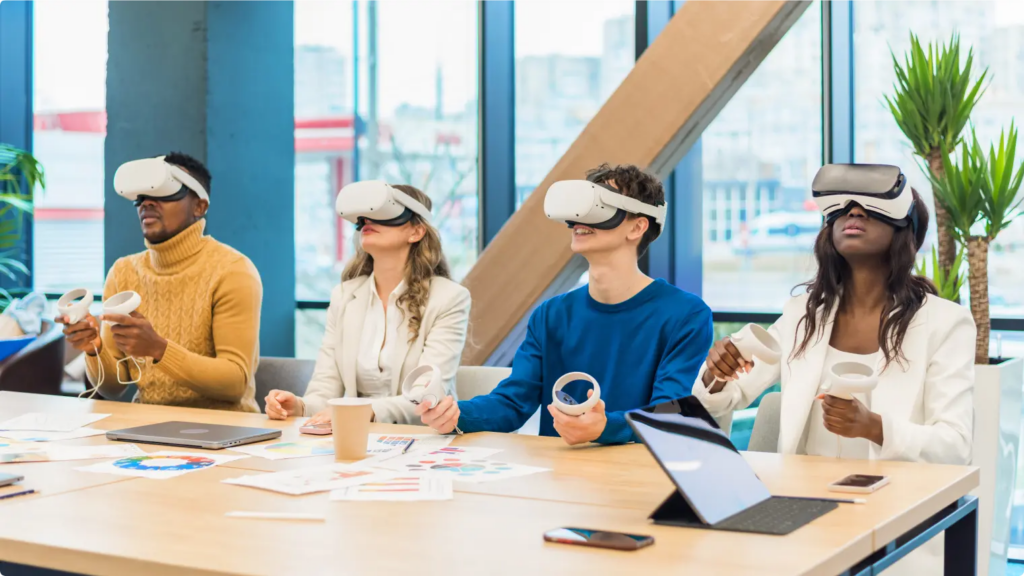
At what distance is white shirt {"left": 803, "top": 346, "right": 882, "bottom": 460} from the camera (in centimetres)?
244

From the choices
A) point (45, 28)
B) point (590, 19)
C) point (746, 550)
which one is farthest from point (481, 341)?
point (45, 28)

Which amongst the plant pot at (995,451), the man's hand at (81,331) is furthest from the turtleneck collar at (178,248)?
the plant pot at (995,451)

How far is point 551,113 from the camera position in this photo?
4887 millimetres

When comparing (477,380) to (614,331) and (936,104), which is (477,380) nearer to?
(614,331)

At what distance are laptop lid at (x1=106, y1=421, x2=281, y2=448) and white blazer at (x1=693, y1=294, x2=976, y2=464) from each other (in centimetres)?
109

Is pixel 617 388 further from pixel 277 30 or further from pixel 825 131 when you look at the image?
pixel 277 30

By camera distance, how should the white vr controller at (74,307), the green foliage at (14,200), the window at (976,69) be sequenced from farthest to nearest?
1. the green foliage at (14,200)
2. the window at (976,69)
3. the white vr controller at (74,307)

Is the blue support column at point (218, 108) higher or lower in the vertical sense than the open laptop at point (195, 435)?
higher

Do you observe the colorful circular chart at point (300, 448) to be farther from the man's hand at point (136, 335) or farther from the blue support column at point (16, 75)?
the blue support column at point (16, 75)

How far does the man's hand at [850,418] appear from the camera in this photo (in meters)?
2.10

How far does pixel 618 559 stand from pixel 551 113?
12.1 ft

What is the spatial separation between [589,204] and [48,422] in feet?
4.98

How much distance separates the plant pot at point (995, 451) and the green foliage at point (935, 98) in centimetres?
78

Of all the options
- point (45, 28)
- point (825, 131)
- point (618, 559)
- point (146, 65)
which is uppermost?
point (45, 28)
